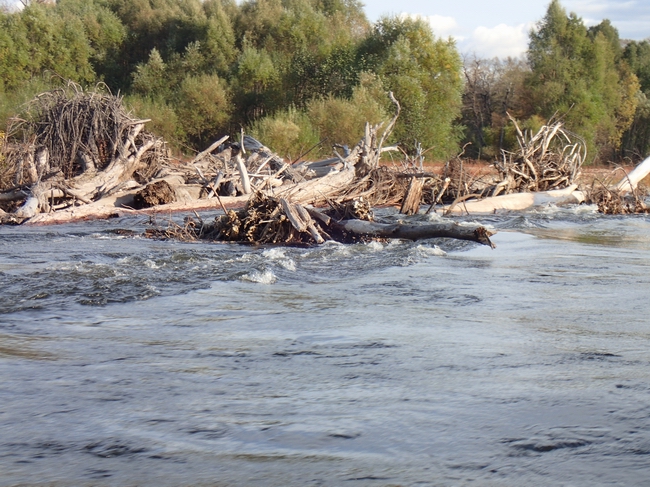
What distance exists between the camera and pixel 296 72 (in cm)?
4134

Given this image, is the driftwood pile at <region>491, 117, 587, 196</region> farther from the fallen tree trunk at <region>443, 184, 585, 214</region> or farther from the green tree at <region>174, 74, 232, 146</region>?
the green tree at <region>174, 74, 232, 146</region>

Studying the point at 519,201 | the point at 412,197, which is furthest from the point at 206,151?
the point at 519,201

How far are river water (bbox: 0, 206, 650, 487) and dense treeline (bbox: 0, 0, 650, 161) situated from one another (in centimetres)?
2499

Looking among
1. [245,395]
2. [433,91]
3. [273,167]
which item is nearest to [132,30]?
[433,91]

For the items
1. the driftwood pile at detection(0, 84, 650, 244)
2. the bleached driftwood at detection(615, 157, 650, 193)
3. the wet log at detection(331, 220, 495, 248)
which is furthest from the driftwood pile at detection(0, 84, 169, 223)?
the bleached driftwood at detection(615, 157, 650, 193)

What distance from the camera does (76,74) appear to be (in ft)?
141

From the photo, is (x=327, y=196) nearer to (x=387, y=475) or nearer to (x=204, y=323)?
(x=204, y=323)

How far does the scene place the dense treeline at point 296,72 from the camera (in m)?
38.0

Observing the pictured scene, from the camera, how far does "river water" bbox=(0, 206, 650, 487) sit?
140 inches

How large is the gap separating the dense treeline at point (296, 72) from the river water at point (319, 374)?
984 inches

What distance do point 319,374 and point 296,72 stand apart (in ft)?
124

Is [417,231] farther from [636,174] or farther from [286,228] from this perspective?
[636,174]

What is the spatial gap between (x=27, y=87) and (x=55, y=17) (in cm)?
893

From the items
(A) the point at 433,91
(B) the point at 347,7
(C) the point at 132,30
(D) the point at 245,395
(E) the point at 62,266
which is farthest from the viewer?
(B) the point at 347,7
